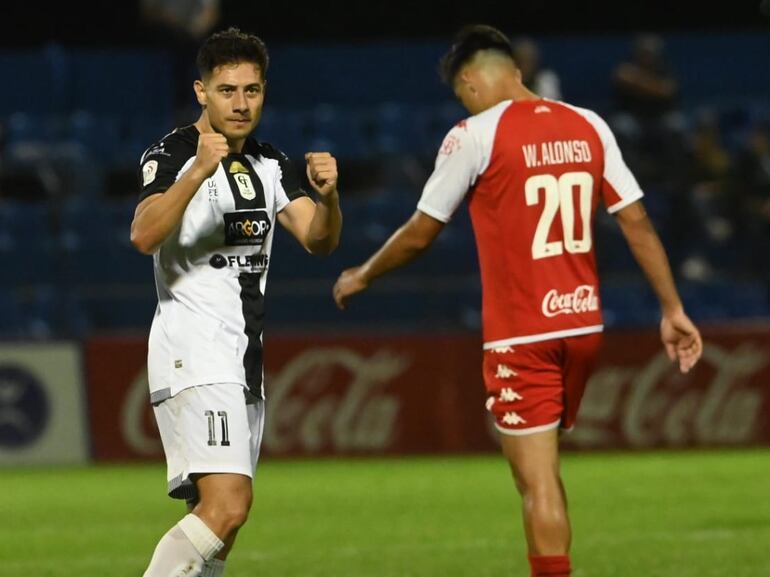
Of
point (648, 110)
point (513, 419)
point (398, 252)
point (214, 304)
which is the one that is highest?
point (648, 110)

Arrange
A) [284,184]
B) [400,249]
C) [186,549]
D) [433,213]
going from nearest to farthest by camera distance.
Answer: [186,549], [284,184], [433,213], [400,249]

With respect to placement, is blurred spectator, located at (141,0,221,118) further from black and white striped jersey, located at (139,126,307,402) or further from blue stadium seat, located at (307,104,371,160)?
black and white striped jersey, located at (139,126,307,402)

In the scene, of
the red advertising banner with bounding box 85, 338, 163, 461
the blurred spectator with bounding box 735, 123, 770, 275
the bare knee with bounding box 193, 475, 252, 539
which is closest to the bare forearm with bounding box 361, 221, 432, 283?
the bare knee with bounding box 193, 475, 252, 539

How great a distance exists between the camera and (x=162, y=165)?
221 inches

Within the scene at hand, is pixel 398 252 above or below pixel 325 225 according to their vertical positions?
below

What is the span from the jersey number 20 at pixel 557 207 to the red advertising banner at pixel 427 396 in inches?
320

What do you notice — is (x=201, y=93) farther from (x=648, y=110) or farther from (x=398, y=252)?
(x=648, y=110)

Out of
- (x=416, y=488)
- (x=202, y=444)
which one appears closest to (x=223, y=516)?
(x=202, y=444)

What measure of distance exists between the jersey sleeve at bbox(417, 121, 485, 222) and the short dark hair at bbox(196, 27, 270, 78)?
2.57 feet

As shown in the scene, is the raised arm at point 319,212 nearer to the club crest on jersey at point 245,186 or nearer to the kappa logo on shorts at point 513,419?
the club crest on jersey at point 245,186

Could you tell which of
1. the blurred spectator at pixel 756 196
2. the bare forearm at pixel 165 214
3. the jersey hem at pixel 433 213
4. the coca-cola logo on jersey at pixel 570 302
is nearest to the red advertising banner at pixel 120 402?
the blurred spectator at pixel 756 196

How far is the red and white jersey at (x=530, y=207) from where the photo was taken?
609cm

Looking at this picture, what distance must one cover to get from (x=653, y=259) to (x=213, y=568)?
1949 millimetres

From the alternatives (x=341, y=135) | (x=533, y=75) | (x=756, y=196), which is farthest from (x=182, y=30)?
(x=756, y=196)
